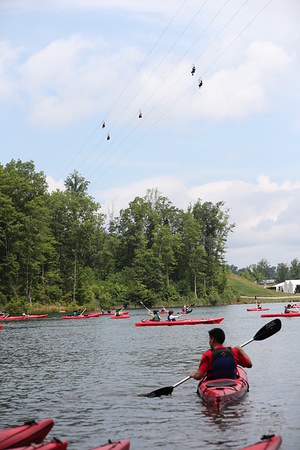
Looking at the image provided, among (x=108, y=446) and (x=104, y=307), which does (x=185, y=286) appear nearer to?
(x=104, y=307)

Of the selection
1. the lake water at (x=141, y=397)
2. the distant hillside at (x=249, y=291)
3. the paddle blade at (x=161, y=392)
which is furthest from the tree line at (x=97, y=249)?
the paddle blade at (x=161, y=392)

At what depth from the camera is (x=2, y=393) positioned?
16672 mm

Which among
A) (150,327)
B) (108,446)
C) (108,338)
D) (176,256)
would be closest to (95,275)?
(176,256)

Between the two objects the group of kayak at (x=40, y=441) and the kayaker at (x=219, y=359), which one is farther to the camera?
the kayaker at (x=219, y=359)

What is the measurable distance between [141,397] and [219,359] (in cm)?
308

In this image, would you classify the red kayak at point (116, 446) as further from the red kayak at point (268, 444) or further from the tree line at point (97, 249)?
the tree line at point (97, 249)

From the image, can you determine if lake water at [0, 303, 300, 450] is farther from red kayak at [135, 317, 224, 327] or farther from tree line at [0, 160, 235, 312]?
tree line at [0, 160, 235, 312]

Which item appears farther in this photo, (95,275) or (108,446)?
(95,275)

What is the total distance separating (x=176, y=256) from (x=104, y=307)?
975 inches

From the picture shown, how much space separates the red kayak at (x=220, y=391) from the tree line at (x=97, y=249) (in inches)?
2340

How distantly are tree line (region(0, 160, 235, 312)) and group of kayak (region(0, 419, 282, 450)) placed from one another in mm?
62437

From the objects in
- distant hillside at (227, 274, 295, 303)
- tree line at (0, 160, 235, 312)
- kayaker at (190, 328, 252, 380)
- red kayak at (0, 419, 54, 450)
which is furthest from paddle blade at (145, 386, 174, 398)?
distant hillside at (227, 274, 295, 303)

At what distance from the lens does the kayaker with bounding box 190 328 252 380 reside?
43.0 feet

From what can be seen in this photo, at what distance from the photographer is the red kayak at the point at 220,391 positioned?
43.1ft
